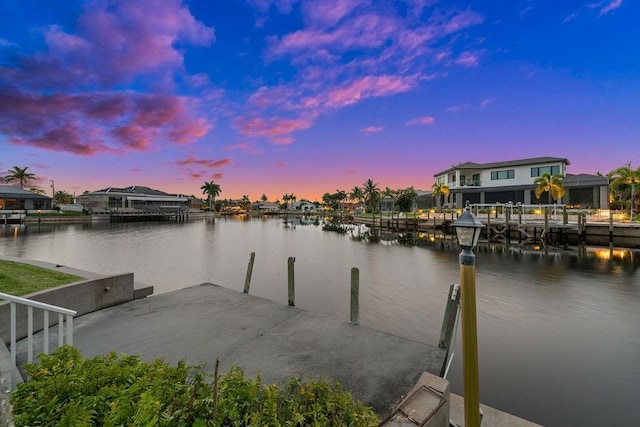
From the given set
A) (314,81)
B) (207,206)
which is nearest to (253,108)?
(314,81)

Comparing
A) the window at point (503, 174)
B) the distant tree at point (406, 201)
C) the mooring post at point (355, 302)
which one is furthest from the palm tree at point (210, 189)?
the mooring post at point (355, 302)

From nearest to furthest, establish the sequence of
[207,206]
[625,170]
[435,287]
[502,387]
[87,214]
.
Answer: [502,387] → [435,287] → [625,170] → [87,214] → [207,206]

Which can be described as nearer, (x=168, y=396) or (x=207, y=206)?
(x=168, y=396)

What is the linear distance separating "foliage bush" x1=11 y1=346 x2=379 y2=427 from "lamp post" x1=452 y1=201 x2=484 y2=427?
141 centimetres

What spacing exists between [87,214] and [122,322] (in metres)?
83.7

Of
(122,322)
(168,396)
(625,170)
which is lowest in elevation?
(122,322)

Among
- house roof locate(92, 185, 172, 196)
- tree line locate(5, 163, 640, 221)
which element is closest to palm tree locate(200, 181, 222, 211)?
tree line locate(5, 163, 640, 221)

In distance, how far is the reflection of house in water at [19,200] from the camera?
207 feet

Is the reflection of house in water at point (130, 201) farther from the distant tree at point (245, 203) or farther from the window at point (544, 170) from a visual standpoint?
the window at point (544, 170)

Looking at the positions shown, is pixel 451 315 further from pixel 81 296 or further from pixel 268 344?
pixel 81 296

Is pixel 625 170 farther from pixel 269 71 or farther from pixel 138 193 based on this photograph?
pixel 138 193

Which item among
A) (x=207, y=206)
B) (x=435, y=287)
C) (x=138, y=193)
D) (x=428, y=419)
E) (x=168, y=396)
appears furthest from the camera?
(x=207, y=206)

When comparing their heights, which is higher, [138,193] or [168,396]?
[138,193]

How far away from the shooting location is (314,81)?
32.6 meters
